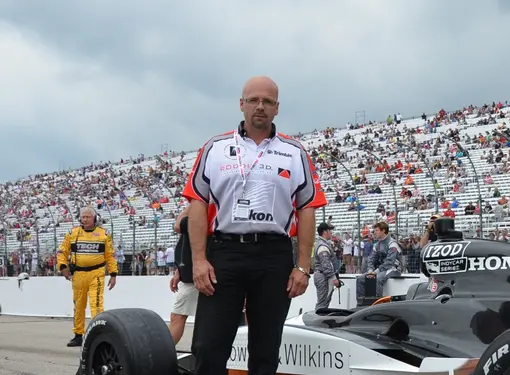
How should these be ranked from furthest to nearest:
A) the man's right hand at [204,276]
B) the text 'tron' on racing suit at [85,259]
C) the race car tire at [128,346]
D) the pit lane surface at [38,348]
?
the text 'tron' on racing suit at [85,259], the pit lane surface at [38,348], the race car tire at [128,346], the man's right hand at [204,276]

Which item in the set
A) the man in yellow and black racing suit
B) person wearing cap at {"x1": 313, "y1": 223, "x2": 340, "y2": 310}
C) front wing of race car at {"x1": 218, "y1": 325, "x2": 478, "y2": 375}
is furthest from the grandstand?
front wing of race car at {"x1": 218, "y1": 325, "x2": 478, "y2": 375}

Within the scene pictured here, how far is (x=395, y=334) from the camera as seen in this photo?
15.1 feet

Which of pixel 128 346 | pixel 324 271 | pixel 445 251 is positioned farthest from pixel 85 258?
pixel 445 251

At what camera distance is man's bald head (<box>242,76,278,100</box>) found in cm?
387

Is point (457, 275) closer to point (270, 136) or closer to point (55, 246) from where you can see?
point (270, 136)

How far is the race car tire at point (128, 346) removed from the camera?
4273 mm

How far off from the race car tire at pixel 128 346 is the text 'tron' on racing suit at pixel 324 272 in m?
7.71

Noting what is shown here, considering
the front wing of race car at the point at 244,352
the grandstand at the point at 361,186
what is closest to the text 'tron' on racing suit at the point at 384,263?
the grandstand at the point at 361,186

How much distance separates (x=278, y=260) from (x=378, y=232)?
862cm

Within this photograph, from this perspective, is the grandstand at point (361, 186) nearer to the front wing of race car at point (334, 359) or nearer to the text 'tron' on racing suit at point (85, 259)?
the text 'tron' on racing suit at point (85, 259)

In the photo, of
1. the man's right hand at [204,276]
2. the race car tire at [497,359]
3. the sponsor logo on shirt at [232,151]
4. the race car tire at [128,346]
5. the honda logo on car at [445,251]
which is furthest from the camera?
the honda logo on car at [445,251]

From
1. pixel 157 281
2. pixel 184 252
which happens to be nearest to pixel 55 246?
pixel 157 281

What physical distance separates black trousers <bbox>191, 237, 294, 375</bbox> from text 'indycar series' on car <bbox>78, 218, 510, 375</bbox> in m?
0.49

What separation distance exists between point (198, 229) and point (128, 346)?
2.80ft
